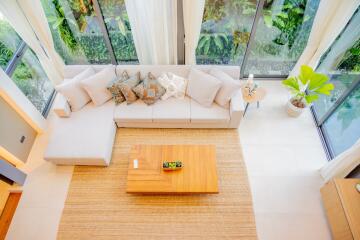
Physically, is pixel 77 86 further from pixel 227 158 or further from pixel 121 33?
pixel 227 158

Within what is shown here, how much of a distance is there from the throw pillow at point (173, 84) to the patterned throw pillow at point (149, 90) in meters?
0.08

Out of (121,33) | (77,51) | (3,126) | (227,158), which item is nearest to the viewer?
(3,126)

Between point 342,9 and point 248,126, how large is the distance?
210cm

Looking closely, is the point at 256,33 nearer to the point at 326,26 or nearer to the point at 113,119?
the point at 326,26

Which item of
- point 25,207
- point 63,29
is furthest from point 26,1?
point 25,207

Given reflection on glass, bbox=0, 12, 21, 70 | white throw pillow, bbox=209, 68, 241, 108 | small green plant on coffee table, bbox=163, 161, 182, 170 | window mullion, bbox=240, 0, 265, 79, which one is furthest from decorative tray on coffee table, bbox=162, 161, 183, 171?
reflection on glass, bbox=0, 12, 21, 70

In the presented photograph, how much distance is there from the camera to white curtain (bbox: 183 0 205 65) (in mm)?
3338

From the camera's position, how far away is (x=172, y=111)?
12.1 ft

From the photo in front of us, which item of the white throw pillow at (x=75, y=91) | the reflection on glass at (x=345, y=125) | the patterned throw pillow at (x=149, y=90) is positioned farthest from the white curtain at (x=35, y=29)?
the reflection on glass at (x=345, y=125)

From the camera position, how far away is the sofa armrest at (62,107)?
11.7 feet

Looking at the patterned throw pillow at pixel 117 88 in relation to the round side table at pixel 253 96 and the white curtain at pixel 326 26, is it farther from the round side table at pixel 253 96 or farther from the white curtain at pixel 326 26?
the white curtain at pixel 326 26

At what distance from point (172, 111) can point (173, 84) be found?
45 cm

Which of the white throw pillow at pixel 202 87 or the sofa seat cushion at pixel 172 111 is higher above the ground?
the white throw pillow at pixel 202 87

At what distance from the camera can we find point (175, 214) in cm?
309
